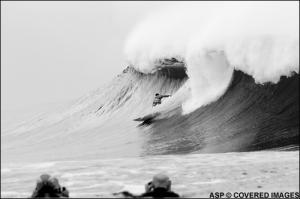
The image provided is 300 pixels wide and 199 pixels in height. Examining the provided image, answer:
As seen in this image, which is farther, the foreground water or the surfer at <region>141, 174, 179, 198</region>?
the foreground water

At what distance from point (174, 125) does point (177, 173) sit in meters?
7.52

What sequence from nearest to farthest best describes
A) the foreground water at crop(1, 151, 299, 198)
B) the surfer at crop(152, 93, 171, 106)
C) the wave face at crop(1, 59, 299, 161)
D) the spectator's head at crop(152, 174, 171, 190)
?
the spectator's head at crop(152, 174, 171, 190), the foreground water at crop(1, 151, 299, 198), the wave face at crop(1, 59, 299, 161), the surfer at crop(152, 93, 171, 106)

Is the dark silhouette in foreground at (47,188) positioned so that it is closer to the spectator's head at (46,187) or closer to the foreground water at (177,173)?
the spectator's head at (46,187)

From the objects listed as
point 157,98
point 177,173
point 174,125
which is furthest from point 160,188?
point 157,98

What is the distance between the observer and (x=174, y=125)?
18172mm

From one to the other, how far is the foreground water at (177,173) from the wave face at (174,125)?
144 centimetres

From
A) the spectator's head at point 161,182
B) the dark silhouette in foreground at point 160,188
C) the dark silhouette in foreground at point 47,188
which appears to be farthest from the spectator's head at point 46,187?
the spectator's head at point 161,182

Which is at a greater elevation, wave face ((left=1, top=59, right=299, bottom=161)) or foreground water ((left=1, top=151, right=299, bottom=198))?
wave face ((left=1, top=59, right=299, bottom=161))

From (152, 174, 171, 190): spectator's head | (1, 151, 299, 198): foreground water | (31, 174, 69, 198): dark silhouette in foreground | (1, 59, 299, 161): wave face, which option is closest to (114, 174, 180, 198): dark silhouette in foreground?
Answer: (152, 174, 171, 190): spectator's head

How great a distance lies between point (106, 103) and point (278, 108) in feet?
44.6

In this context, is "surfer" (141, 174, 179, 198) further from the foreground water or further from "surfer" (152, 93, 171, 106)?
"surfer" (152, 93, 171, 106)

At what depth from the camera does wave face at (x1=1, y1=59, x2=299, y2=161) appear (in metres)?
14.6

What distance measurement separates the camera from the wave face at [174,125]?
1459 cm

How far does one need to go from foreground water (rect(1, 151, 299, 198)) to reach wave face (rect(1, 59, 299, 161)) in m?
1.44
